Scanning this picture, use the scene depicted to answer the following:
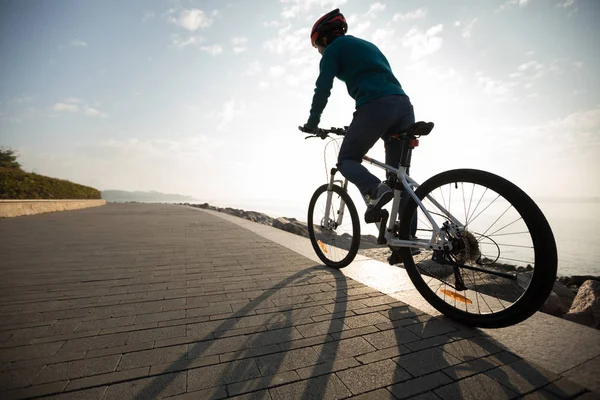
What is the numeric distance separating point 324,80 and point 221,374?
8.52 ft

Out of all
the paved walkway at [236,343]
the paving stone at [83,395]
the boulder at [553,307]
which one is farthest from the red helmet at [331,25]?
the boulder at [553,307]

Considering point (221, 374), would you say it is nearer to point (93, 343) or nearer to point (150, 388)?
point (150, 388)

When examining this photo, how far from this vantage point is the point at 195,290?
2.67m

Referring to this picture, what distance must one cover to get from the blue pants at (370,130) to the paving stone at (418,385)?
1558 mm

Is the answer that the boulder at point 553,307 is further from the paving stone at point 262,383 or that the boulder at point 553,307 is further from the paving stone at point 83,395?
the paving stone at point 83,395

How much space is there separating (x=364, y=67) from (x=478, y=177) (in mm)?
1496

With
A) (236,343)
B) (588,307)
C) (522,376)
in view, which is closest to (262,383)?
(236,343)

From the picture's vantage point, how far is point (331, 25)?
304 centimetres

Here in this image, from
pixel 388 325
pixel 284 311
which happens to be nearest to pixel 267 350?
pixel 284 311

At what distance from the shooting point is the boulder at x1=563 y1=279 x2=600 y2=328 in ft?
7.49

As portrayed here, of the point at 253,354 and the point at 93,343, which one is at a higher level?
the point at 253,354

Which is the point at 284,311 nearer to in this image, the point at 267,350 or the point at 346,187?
the point at 267,350

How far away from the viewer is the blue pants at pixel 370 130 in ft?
8.42

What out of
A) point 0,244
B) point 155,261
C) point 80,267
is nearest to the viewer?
point 80,267
